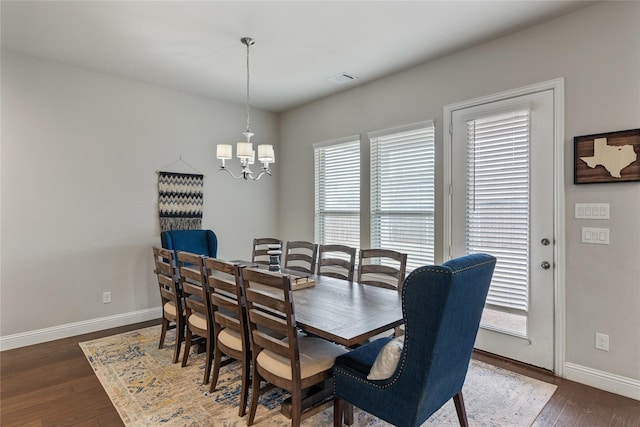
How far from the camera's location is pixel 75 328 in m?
3.64

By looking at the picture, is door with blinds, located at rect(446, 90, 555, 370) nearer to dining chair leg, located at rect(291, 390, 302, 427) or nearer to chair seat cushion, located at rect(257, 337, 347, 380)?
chair seat cushion, located at rect(257, 337, 347, 380)

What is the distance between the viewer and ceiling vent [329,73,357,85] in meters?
3.91

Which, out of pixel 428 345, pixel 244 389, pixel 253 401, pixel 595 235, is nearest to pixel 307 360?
pixel 253 401

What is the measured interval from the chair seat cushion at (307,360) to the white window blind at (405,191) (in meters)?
1.87

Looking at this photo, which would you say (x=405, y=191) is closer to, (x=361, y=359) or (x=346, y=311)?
(x=346, y=311)

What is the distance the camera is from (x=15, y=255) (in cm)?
333

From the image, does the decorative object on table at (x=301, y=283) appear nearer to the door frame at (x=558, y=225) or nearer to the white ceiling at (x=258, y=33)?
the door frame at (x=558, y=225)

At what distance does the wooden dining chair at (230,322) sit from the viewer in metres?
2.12

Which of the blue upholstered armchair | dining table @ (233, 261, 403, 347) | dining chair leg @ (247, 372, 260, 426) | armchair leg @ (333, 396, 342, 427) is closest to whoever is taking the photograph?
dining table @ (233, 261, 403, 347)

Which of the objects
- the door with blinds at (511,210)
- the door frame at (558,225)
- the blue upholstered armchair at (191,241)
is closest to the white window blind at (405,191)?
the door with blinds at (511,210)

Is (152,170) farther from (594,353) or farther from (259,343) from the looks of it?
(594,353)

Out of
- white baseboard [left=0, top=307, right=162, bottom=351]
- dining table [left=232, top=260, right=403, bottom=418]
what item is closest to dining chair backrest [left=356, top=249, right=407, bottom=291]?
dining table [left=232, top=260, right=403, bottom=418]

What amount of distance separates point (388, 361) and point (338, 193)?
3124 mm

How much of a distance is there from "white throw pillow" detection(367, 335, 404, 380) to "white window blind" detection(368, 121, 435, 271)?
2061mm
